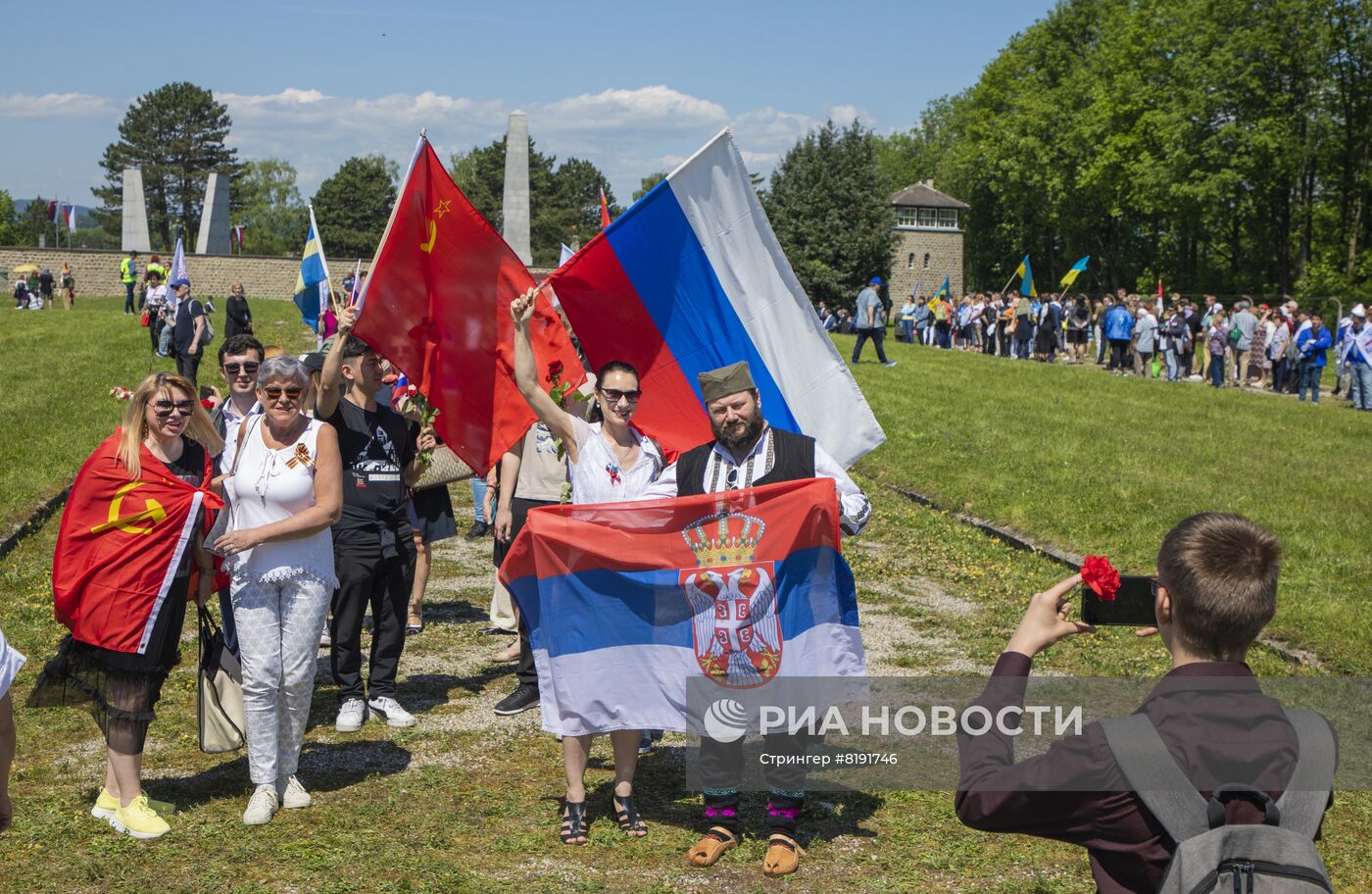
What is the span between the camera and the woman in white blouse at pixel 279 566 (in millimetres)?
6391

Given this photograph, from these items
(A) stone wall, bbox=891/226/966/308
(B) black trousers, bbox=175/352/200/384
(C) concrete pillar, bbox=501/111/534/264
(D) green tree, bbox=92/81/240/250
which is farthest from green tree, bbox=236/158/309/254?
(B) black trousers, bbox=175/352/200/384

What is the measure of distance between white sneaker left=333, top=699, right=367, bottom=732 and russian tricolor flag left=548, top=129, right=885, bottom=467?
2.40 m

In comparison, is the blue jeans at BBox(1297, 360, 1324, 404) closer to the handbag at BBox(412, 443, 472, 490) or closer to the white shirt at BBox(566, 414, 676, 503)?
the handbag at BBox(412, 443, 472, 490)

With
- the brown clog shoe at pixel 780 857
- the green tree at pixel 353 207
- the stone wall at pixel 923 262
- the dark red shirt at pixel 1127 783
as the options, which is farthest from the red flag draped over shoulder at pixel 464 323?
the green tree at pixel 353 207

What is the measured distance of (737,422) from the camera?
6000 millimetres

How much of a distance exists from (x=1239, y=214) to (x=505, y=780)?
62544mm

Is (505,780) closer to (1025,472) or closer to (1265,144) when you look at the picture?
(1025,472)

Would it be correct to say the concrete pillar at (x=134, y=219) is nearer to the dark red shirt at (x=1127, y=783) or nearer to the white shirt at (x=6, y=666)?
the white shirt at (x=6, y=666)

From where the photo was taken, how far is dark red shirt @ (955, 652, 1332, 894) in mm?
2734

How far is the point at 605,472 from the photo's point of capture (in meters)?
6.39

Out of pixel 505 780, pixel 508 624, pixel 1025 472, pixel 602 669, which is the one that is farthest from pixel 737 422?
pixel 1025 472

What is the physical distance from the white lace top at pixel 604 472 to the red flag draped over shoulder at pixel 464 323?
153 centimetres

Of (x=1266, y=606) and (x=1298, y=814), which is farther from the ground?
(x=1266, y=606)

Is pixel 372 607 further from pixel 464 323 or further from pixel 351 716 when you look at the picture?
pixel 464 323
